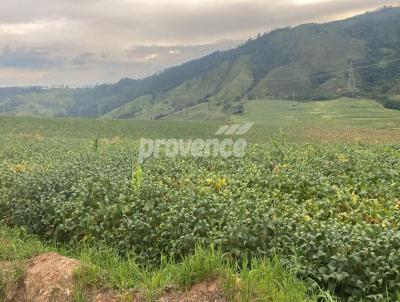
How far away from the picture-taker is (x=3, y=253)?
8.64 metres

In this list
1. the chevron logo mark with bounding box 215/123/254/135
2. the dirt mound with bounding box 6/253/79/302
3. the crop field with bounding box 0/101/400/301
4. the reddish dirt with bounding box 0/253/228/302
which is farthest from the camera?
the chevron logo mark with bounding box 215/123/254/135

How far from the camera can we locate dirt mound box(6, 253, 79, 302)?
686cm

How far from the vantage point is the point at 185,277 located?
21.4 feet

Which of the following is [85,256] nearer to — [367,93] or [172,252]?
[172,252]

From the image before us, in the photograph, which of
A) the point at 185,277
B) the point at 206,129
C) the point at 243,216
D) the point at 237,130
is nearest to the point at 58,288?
the point at 185,277

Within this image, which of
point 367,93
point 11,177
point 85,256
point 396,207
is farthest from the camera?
point 367,93

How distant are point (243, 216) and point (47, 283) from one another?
3.82m

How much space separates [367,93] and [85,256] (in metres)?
169

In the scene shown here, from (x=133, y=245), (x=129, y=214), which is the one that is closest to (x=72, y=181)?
(x=129, y=214)

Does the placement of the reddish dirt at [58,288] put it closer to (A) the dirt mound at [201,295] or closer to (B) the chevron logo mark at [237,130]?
(A) the dirt mound at [201,295]

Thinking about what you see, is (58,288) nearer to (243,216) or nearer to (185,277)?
(185,277)

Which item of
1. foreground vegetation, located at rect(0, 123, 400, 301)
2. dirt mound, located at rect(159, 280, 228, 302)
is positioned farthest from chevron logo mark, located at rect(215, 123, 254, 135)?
dirt mound, located at rect(159, 280, 228, 302)

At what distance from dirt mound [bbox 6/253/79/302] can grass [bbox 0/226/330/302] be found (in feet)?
0.55

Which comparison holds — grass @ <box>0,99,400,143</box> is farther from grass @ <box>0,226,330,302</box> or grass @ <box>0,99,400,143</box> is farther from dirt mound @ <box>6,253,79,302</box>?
dirt mound @ <box>6,253,79,302</box>
